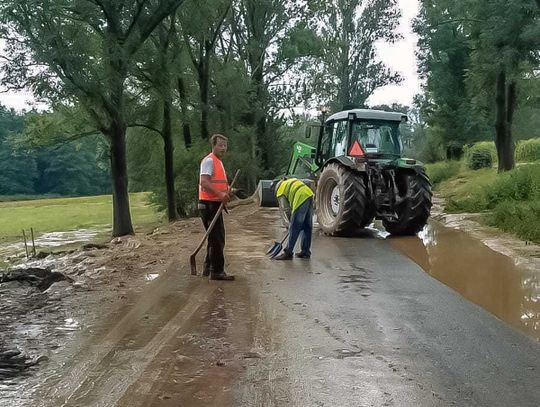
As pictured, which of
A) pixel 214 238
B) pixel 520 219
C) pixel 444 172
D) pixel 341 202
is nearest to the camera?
pixel 214 238

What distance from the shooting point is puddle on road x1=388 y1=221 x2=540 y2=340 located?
22.2 feet

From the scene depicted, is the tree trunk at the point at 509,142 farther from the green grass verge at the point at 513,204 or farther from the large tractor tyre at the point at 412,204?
the large tractor tyre at the point at 412,204

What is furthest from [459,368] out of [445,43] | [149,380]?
[445,43]

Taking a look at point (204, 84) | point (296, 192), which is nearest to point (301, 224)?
point (296, 192)

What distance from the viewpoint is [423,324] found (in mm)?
6219

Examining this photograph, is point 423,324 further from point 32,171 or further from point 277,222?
point 32,171

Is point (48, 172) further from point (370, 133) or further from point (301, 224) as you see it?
point (301, 224)

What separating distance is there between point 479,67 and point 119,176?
45.1ft

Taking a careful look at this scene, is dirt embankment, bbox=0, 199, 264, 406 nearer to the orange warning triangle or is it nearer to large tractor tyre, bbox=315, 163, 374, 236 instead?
large tractor tyre, bbox=315, 163, 374, 236

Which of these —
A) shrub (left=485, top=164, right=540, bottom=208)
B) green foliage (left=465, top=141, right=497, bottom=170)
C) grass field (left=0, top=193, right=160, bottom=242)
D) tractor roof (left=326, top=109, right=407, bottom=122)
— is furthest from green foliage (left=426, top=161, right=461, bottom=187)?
tractor roof (left=326, top=109, right=407, bottom=122)

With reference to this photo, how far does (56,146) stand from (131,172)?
727cm

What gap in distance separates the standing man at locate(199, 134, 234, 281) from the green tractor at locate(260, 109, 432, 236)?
4560mm

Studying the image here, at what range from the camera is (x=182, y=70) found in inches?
1006

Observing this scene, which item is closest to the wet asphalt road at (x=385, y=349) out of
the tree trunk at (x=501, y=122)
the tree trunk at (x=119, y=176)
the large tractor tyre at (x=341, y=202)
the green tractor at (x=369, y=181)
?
the large tractor tyre at (x=341, y=202)
